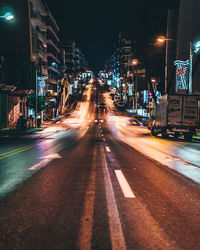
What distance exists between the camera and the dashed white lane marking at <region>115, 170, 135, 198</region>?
526 cm

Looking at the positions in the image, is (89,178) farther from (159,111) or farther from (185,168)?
(159,111)

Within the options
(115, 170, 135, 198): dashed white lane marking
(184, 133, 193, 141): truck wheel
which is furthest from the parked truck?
(115, 170, 135, 198): dashed white lane marking

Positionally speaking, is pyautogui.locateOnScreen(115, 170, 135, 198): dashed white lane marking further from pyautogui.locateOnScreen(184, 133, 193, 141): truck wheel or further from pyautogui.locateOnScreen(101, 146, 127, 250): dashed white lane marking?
pyautogui.locateOnScreen(184, 133, 193, 141): truck wheel

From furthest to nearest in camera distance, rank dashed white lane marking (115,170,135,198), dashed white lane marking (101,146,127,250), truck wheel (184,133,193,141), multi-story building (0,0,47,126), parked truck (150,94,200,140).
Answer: multi-story building (0,0,47,126) < truck wheel (184,133,193,141) < parked truck (150,94,200,140) < dashed white lane marking (115,170,135,198) < dashed white lane marking (101,146,127,250)

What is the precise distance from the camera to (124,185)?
6.00m

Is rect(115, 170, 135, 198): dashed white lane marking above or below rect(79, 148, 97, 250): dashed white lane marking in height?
below

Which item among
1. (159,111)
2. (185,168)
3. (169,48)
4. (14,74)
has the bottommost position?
(185,168)

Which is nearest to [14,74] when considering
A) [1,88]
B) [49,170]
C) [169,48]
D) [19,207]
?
[1,88]

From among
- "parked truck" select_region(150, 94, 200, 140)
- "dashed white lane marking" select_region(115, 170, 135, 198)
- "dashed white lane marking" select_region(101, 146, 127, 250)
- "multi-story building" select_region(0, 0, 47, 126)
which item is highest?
"multi-story building" select_region(0, 0, 47, 126)

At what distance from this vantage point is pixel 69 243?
3.17 m

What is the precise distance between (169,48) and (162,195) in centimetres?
6059

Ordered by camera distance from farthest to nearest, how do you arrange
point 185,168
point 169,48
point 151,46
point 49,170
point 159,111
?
point 151,46
point 169,48
point 159,111
point 185,168
point 49,170

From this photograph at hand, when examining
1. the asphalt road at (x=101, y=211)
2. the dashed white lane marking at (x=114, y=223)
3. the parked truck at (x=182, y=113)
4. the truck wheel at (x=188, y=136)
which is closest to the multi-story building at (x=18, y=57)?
the parked truck at (x=182, y=113)

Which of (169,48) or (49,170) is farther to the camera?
(169,48)
